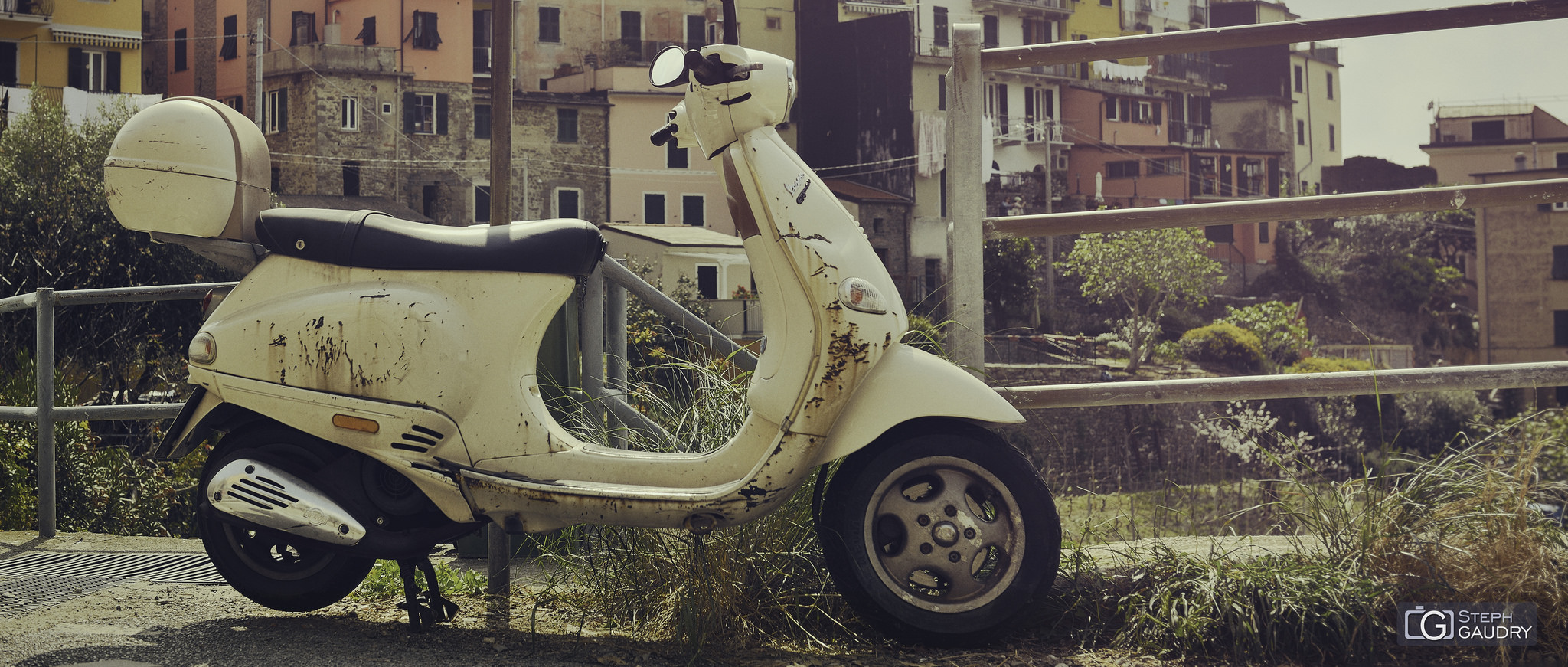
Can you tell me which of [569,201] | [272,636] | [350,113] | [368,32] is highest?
[368,32]

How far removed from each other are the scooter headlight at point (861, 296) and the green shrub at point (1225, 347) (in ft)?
110

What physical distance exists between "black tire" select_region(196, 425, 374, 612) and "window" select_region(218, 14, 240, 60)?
33339mm

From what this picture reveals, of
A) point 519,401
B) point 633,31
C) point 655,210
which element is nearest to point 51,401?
point 519,401

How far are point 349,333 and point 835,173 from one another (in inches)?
1456

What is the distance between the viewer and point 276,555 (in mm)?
3418

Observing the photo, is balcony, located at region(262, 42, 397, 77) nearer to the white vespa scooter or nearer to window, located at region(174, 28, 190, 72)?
window, located at region(174, 28, 190, 72)

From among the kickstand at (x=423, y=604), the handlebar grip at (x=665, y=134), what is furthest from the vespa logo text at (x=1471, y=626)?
the kickstand at (x=423, y=604)

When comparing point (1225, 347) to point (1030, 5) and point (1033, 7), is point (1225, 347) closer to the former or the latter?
point (1033, 7)

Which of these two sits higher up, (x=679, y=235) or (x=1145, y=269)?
(x=679, y=235)

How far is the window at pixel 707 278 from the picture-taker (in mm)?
33344

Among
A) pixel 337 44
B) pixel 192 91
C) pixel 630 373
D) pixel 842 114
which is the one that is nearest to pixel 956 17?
pixel 842 114

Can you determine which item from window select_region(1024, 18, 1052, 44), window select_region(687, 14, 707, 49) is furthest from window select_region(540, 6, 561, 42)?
window select_region(1024, 18, 1052, 44)

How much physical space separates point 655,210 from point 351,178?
29.7 feet

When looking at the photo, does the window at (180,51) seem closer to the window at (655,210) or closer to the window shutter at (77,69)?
the window shutter at (77,69)
